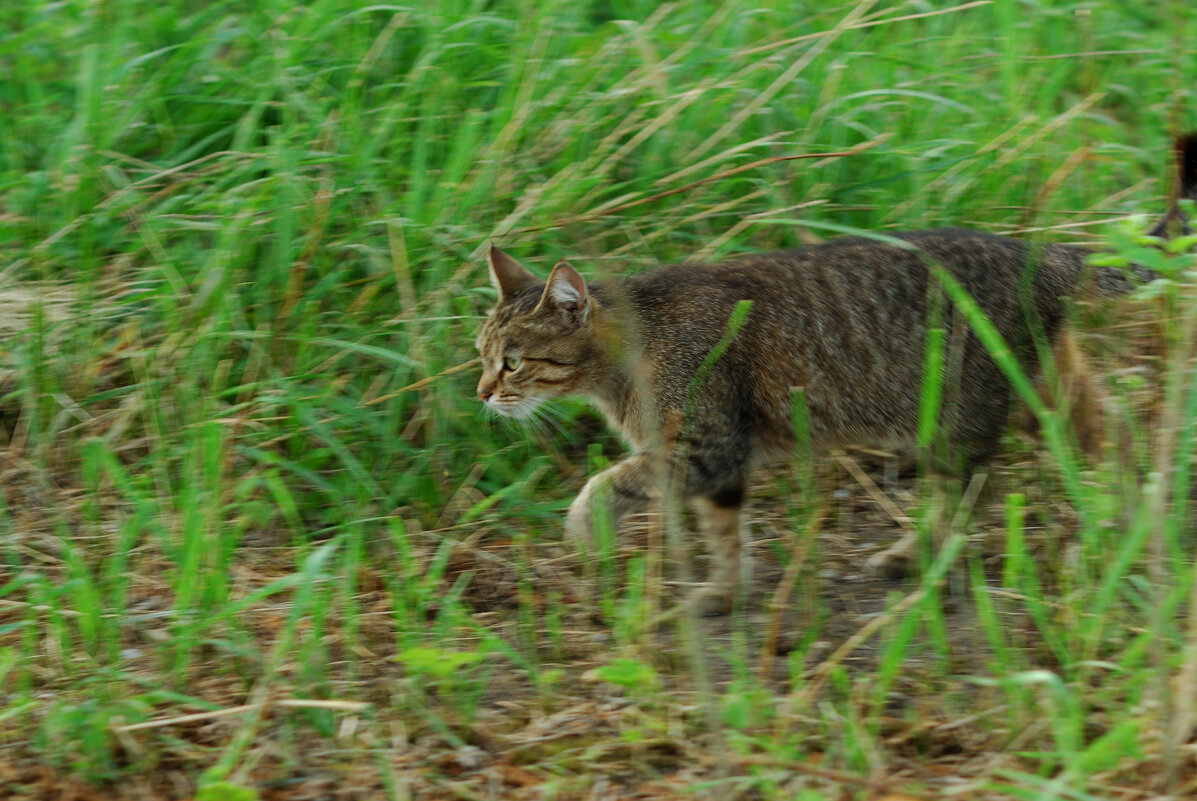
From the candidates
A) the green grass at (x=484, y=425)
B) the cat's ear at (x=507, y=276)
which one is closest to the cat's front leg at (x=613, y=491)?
the green grass at (x=484, y=425)

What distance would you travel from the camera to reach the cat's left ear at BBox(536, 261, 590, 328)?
13.3ft

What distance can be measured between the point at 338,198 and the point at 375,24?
1096mm

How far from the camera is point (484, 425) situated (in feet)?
14.7

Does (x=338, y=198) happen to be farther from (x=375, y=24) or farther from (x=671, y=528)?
(x=671, y=528)

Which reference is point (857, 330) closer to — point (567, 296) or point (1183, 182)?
point (567, 296)

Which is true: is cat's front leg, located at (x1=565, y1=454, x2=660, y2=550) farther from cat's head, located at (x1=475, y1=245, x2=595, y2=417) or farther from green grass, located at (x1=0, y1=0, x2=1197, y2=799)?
cat's head, located at (x1=475, y1=245, x2=595, y2=417)

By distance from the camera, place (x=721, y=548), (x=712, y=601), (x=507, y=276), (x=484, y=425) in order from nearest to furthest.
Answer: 1. (x=712, y=601)
2. (x=721, y=548)
3. (x=507, y=276)
4. (x=484, y=425)

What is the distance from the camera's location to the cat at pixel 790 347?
396 cm

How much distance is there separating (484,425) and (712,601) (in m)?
1.09

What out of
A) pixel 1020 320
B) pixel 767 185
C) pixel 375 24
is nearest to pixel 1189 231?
pixel 1020 320

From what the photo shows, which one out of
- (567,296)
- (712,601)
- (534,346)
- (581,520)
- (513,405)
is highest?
(567,296)

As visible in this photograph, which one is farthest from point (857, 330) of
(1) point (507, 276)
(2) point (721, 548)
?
(1) point (507, 276)

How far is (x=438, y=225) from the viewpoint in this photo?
470 centimetres

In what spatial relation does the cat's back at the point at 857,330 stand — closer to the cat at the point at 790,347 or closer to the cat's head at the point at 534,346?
the cat at the point at 790,347
